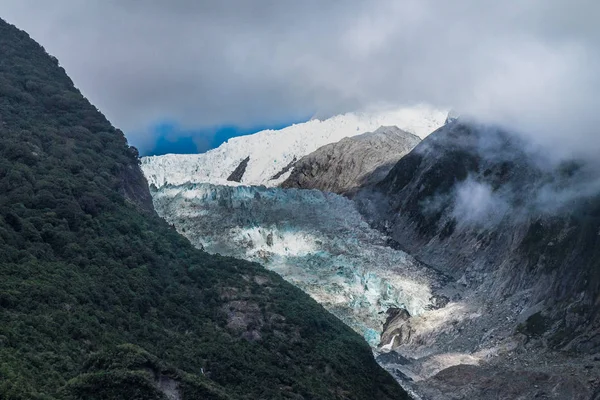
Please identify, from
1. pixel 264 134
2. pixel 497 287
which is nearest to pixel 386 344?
pixel 497 287

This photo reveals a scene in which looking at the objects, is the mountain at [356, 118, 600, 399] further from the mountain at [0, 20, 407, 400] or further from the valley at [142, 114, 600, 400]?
the mountain at [0, 20, 407, 400]

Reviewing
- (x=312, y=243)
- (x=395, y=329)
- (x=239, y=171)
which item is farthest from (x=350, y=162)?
(x=395, y=329)

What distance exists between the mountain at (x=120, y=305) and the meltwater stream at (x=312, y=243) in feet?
73.4

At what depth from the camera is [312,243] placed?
109188 millimetres

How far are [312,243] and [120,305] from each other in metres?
57.1

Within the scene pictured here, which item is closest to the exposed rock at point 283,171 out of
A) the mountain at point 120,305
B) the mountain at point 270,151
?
the mountain at point 270,151

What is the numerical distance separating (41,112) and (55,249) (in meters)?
28.0

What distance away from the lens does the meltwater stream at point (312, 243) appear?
9450 cm

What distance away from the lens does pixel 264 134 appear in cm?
18275

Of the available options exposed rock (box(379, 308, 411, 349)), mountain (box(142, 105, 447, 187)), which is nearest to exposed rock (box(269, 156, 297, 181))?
mountain (box(142, 105, 447, 187))

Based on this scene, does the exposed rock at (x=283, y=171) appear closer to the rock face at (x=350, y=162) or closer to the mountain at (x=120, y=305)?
the rock face at (x=350, y=162)

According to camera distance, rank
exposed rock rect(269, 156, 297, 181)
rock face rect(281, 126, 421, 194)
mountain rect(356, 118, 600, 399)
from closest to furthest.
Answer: mountain rect(356, 118, 600, 399), rock face rect(281, 126, 421, 194), exposed rock rect(269, 156, 297, 181)

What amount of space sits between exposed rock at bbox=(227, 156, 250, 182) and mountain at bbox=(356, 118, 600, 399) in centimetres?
3965

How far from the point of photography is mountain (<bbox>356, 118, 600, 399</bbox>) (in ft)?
229
